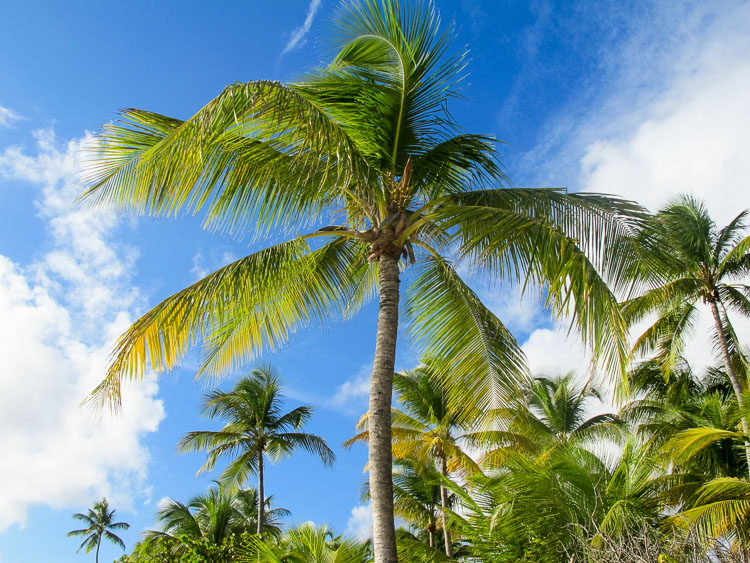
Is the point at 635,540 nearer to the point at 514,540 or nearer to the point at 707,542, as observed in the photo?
the point at 707,542

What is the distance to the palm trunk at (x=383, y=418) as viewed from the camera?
5812 mm

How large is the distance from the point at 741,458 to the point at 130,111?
17.1m

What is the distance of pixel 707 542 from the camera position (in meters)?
5.66

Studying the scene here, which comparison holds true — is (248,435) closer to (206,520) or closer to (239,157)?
(206,520)

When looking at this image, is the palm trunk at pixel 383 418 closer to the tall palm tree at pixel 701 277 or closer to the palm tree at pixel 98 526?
the tall palm tree at pixel 701 277

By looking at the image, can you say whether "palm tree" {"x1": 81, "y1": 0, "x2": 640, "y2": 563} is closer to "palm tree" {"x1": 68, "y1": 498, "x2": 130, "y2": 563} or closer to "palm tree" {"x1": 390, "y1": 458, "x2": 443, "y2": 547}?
"palm tree" {"x1": 390, "y1": 458, "x2": 443, "y2": 547}

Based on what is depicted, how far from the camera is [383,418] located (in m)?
6.41

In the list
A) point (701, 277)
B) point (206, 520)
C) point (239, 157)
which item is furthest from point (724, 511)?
point (206, 520)

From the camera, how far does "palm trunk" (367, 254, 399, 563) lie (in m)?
5.81

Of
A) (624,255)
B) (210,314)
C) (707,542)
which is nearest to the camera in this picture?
(707,542)

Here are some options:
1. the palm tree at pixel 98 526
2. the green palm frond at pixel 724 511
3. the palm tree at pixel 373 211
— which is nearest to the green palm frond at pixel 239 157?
the palm tree at pixel 373 211

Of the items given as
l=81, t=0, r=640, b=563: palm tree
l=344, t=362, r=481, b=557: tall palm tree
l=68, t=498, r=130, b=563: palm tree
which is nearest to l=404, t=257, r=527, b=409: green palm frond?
l=81, t=0, r=640, b=563: palm tree

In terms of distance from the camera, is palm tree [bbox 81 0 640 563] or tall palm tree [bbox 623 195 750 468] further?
tall palm tree [bbox 623 195 750 468]

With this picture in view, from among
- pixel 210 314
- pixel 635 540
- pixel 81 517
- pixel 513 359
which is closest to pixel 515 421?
pixel 513 359
